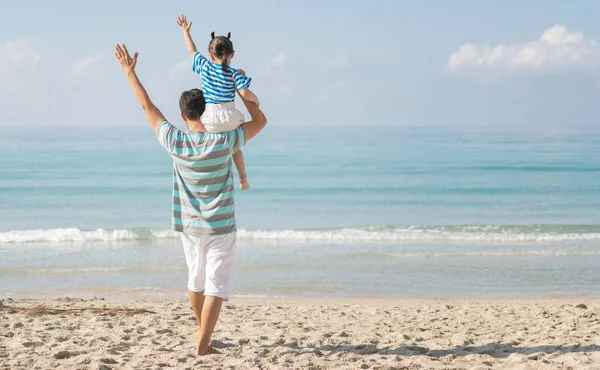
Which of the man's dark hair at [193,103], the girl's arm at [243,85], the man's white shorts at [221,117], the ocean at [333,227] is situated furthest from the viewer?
the ocean at [333,227]

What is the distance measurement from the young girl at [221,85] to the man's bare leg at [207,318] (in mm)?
1138

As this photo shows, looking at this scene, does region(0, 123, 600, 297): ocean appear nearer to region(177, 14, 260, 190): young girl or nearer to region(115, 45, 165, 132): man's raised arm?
region(115, 45, 165, 132): man's raised arm

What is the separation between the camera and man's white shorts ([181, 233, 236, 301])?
4812 millimetres

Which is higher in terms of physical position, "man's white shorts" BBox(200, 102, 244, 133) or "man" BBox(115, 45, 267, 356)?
"man's white shorts" BBox(200, 102, 244, 133)

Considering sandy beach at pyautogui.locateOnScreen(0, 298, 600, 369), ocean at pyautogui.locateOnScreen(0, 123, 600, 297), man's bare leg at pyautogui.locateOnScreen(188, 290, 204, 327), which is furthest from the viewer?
ocean at pyautogui.locateOnScreen(0, 123, 600, 297)

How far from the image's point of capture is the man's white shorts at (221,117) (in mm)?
4645

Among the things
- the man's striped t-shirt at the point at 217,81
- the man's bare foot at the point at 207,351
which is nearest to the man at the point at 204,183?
the man's striped t-shirt at the point at 217,81

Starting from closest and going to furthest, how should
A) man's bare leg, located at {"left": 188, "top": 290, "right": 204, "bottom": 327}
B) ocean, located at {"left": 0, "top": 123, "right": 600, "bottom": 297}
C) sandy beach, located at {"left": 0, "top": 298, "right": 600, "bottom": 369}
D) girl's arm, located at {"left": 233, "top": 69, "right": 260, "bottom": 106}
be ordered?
1. girl's arm, located at {"left": 233, "top": 69, "right": 260, "bottom": 106}
2. man's bare leg, located at {"left": 188, "top": 290, "right": 204, "bottom": 327}
3. sandy beach, located at {"left": 0, "top": 298, "right": 600, "bottom": 369}
4. ocean, located at {"left": 0, "top": 123, "right": 600, "bottom": 297}

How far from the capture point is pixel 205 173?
15.6 feet

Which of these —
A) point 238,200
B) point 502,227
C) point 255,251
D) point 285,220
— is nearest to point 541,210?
point 502,227

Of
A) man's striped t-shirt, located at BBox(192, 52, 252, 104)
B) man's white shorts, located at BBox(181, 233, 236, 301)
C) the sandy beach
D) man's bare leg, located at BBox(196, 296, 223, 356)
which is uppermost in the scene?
man's striped t-shirt, located at BBox(192, 52, 252, 104)

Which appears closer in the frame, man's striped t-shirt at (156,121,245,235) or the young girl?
the young girl

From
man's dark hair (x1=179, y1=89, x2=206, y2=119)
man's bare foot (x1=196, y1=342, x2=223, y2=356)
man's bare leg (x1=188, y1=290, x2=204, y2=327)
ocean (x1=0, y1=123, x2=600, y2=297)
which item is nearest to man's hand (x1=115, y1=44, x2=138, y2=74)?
man's dark hair (x1=179, y1=89, x2=206, y2=119)

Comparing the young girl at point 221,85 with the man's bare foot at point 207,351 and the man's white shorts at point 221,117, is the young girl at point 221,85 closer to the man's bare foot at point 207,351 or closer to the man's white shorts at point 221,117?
the man's white shorts at point 221,117
